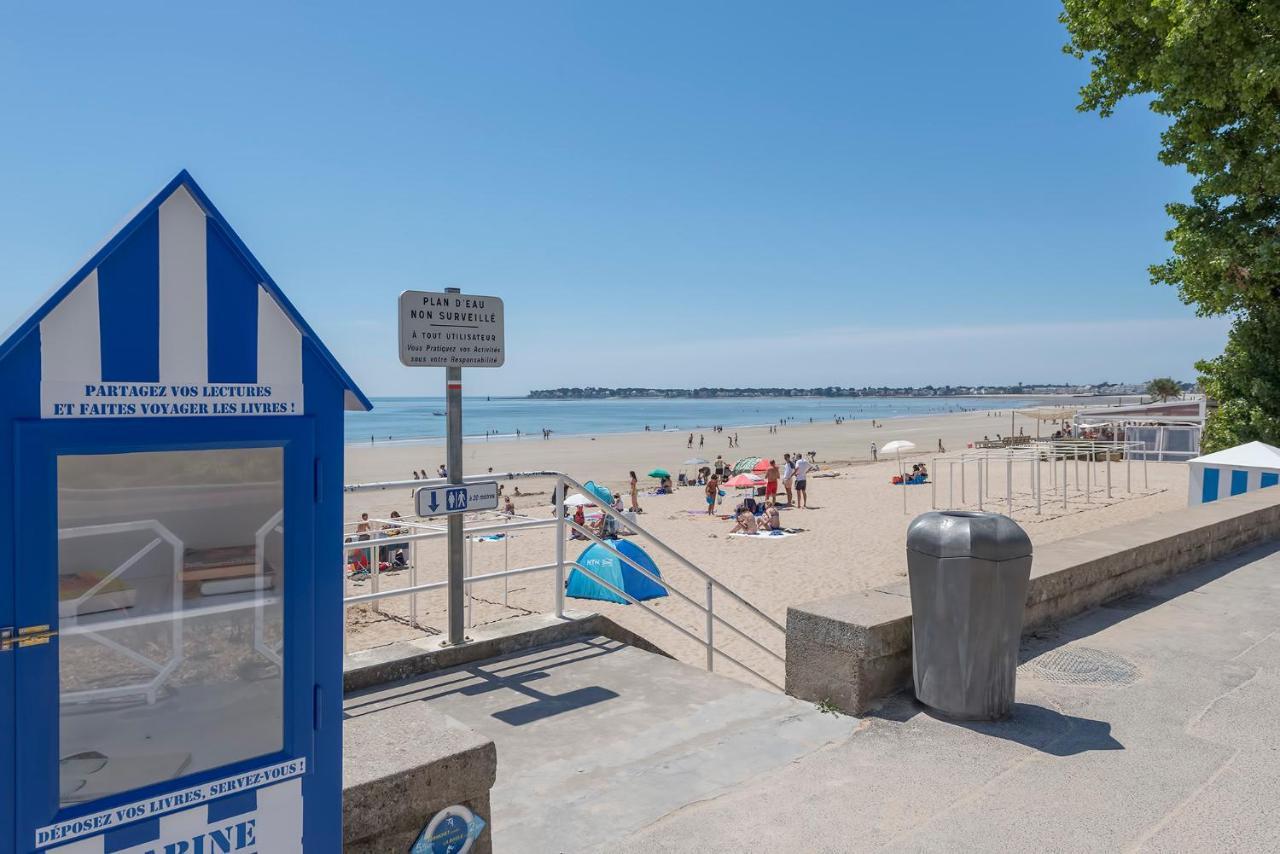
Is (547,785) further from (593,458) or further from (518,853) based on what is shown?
(593,458)

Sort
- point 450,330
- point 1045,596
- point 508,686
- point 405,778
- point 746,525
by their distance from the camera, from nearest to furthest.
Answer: point 405,778 → point 508,686 → point 450,330 → point 1045,596 → point 746,525

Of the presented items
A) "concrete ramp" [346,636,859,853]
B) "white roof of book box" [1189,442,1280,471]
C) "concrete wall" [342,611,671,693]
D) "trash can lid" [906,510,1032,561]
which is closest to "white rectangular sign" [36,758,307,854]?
"concrete ramp" [346,636,859,853]

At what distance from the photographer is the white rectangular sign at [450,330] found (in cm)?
514

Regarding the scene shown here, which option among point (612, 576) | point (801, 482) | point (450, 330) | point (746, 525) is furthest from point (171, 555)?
point (801, 482)

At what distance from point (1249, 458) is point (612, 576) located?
10.8 metres

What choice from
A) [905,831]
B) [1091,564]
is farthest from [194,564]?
[1091,564]

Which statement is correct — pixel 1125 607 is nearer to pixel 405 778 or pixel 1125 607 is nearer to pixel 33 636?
pixel 405 778

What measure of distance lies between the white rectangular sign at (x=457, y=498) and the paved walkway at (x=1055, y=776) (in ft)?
6.65

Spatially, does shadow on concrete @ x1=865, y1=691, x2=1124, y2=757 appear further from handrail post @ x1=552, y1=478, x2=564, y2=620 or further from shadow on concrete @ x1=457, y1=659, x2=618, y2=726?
handrail post @ x1=552, y1=478, x2=564, y2=620

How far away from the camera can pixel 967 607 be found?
4078 millimetres

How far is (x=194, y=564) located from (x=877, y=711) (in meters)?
3.54

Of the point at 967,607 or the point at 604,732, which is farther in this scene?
the point at 604,732

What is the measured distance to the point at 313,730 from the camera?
226 centimetres

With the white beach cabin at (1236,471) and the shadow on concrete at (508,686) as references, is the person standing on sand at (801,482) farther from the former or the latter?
the shadow on concrete at (508,686)
